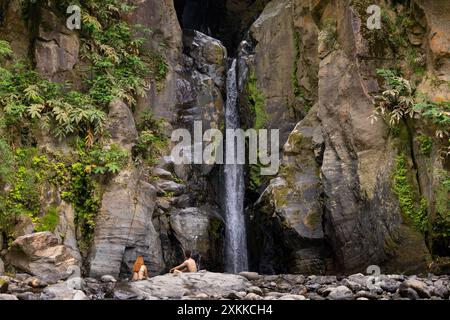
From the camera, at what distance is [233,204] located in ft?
62.9

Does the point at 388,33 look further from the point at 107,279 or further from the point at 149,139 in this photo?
the point at 107,279

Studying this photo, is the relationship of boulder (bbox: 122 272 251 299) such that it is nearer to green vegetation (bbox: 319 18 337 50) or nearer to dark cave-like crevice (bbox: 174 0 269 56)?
green vegetation (bbox: 319 18 337 50)

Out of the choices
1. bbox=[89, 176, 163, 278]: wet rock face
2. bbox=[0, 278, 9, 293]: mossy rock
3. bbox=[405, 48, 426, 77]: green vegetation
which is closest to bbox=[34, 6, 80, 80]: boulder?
bbox=[89, 176, 163, 278]: wet rock face

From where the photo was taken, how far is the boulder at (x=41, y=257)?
12172 millimetres

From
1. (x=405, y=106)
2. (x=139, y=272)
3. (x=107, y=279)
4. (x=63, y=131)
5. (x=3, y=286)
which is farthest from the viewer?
(x=63, y=131)

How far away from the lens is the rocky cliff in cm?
1323

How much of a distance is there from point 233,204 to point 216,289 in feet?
28.5

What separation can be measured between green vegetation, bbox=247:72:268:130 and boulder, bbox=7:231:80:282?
9.47 meters

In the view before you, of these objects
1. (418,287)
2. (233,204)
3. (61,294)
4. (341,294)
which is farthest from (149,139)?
(418,287)

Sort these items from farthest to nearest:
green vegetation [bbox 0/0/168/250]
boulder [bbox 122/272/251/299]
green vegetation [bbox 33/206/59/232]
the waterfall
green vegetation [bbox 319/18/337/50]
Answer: the waterfall < green vegetation [bbox 319/18/337/50] < green vegetation [bbox 0/0/168/250] < green vegetation [bbox 33/206/59/232] < boulder [bbox 122/272/251/299]

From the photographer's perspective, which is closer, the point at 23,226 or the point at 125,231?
the point at 23,226

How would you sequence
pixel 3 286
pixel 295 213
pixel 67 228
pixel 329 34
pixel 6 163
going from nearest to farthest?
pixel 3 286, pixel 6 163, pixel 67 228, pixel 295 213, pixel 329 34

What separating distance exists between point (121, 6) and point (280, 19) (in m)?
6.24

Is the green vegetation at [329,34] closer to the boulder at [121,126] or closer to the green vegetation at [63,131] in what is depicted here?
the green vegetation at [63,131]
